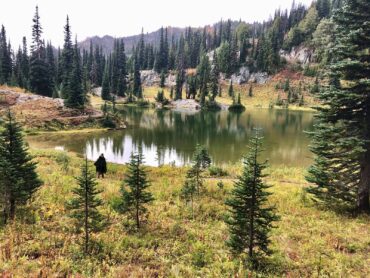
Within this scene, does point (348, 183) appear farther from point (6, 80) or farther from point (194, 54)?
point (194, 54)

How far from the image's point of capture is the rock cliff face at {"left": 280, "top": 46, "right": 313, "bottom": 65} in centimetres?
14762

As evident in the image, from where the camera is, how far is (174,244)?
10.0 m

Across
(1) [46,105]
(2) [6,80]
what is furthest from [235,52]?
(1) [46,105]

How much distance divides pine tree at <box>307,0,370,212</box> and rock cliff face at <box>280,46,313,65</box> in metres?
145

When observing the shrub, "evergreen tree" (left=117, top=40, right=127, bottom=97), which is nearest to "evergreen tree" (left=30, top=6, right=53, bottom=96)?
"evergreen tree" (left=117, top=40, right=127, bottom=97)

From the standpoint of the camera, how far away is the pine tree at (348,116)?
13820 mm

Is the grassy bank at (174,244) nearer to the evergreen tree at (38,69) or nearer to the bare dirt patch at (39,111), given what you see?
the bare dirt patch at (39,111)

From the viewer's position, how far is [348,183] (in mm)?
15180

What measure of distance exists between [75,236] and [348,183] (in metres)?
12.8

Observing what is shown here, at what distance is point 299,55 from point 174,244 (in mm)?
158424

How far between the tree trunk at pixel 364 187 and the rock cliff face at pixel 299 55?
146428 millimetres

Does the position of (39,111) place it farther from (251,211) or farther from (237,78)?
(237,78)

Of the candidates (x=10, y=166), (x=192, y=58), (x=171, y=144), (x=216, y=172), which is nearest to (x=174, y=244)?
(x=10, y=166)

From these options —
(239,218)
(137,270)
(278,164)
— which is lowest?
(278,164)
